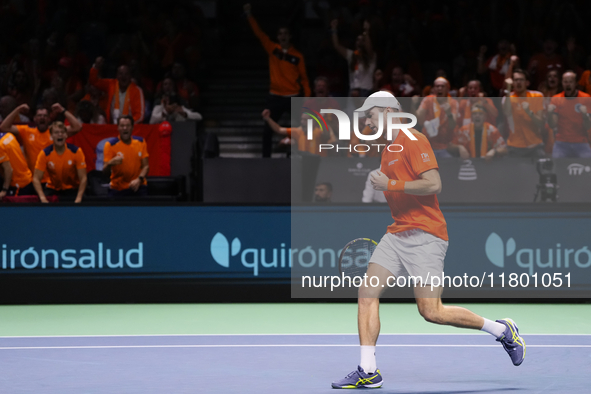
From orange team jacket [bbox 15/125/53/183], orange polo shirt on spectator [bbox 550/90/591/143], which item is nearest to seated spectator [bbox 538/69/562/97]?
orange polo shirt on spectator [bbox 550/90/591/143]

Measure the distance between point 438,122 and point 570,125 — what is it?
5.30 ft

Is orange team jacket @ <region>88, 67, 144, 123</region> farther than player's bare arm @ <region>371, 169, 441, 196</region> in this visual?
Yes

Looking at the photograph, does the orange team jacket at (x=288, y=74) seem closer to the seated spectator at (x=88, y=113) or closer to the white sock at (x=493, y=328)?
the seated spectator at (x=88, y=113)

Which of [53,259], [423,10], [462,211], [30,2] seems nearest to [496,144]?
[462,211]

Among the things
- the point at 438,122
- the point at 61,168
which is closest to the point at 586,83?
the point at 438,122

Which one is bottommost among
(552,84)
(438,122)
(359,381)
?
(359,381)

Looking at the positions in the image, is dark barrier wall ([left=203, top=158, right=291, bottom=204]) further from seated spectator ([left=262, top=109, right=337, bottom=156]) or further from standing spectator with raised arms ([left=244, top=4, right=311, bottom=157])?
standing spectator with raised arms ([left=244, top=4, right=311, bottom=157])

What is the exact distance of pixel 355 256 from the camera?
31.0 feet

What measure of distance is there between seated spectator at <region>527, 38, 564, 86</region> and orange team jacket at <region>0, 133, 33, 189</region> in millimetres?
7623

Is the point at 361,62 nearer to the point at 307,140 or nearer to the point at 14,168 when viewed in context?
the point at 307,140

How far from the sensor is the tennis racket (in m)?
9.23

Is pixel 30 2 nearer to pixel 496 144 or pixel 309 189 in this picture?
pixel 309 189

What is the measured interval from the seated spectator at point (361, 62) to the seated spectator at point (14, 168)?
5.19 meters

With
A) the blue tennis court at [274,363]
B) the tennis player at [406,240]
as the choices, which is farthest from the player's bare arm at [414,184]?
the blue tennis court at [274,363]
